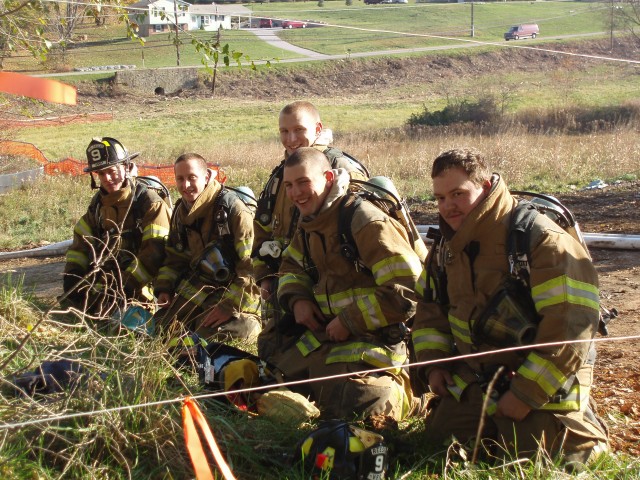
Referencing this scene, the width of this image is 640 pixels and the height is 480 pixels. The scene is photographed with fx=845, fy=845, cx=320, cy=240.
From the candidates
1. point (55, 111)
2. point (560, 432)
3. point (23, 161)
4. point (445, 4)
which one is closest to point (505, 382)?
point (560, 432)

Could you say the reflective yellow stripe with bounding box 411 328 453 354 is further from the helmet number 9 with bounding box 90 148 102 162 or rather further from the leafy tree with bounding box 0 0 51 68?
the leafy tree with bounding box 0 0 51 68

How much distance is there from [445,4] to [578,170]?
246ft

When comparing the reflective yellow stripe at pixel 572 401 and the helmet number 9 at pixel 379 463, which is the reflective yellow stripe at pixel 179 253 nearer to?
the helmet number 9 at pixel 379 463

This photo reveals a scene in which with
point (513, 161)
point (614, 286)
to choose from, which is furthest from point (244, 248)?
point (513, 161)

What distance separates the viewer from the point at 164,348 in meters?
4.25

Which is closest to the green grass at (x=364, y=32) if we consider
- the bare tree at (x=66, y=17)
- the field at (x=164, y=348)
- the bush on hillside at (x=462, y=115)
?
the field at (x=164, y=348)

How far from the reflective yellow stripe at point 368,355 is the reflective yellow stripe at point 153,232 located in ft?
8.57

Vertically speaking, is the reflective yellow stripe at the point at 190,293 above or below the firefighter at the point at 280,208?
below

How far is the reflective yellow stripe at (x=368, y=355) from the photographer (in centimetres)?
475

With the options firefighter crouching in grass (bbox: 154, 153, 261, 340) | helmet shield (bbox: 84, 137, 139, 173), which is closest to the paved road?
helmet shield (bbox: 84, 137, 139, 173)

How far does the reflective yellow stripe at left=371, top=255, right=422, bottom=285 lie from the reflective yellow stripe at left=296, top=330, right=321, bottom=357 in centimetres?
69

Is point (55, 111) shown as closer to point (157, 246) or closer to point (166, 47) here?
point (166, 47)

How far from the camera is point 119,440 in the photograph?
3.76 metres

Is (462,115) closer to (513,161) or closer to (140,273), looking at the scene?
(513,161)
